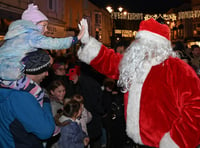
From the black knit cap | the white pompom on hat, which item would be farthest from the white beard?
the white pompom on hat

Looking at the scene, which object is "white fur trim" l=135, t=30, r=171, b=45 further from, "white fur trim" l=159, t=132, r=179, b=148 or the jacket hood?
the jacket hood

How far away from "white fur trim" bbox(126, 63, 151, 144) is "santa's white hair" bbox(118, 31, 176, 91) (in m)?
0.04

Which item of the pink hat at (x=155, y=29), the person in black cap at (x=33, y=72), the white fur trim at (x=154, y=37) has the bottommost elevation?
the person in black cap at (x=33, y=72)

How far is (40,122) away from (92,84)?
8.97 ft

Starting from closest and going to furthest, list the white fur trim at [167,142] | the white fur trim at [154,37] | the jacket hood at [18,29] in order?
1. the white fur trim at [167,142]
2. the jacket hood at [18,29]
3. the white fur trim at [154,37]

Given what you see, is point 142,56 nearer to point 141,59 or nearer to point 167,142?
point 141,59

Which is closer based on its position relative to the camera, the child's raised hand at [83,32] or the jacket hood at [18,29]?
the jacket hood at [18,29]

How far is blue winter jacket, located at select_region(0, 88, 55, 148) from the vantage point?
7.56ft

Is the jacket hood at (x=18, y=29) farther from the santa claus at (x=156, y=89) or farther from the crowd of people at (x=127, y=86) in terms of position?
the santa claus at (x=156, y=89)

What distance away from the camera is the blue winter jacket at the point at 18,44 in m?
2.39

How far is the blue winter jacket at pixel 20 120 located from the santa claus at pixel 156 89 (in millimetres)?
881

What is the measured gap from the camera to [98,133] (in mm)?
5301

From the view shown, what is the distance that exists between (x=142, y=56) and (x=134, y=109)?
0.54 metres

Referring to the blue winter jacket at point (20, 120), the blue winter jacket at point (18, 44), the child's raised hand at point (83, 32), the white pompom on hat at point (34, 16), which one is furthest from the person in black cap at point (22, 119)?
the white pompom on hat at point (34, 16)
